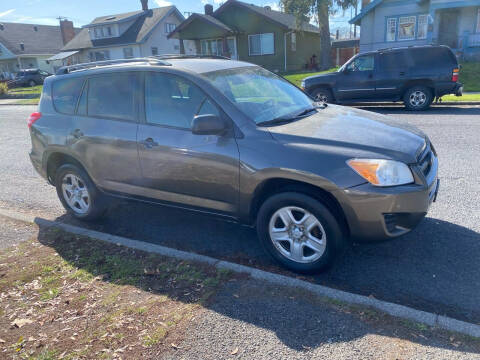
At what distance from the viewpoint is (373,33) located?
26188 mm

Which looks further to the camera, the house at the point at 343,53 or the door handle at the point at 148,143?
the house at the point at 343,53

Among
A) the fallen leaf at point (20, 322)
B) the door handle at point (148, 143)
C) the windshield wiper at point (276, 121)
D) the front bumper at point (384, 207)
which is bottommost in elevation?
the fallen leaf at point (20, 322)

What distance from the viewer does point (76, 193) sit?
5004 mm

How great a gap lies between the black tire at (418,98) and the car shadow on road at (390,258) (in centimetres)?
870

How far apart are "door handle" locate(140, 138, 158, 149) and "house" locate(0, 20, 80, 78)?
167 ft

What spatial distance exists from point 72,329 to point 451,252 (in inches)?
136

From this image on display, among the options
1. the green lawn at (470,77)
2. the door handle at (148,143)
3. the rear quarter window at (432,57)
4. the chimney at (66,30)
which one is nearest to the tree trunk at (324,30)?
the green lawn at (470,77)

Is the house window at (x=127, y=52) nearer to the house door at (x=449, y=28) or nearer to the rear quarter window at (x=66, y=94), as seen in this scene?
the house door at (x=449, y=28)

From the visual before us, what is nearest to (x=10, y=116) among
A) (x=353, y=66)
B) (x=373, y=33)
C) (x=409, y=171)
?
(x=353, y=66)

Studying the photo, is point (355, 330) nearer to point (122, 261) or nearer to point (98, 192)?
point (122, 261)

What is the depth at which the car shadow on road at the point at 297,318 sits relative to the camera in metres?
2.65

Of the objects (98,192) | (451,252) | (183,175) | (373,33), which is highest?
(373,33)

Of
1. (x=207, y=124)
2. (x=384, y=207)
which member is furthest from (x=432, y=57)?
(x=207, y=124)

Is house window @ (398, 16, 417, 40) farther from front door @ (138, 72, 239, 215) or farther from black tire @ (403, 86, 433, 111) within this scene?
front door @ (138, 72, 239, 215)
